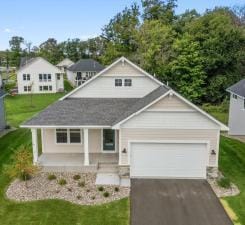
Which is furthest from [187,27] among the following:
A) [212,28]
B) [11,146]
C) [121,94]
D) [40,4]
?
[11,146]

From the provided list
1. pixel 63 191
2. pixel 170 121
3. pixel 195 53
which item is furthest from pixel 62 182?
pixel 195 53

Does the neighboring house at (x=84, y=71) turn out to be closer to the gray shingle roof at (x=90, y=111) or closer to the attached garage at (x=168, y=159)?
the gray shingle roof at (x=90, y=111)

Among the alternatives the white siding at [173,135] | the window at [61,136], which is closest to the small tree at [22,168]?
the window at [61,136]

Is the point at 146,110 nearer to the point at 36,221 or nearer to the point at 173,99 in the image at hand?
the point at 173,99

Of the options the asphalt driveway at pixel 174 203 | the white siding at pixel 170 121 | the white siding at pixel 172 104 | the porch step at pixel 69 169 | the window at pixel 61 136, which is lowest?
the asphalt driveway at pixel 174 203

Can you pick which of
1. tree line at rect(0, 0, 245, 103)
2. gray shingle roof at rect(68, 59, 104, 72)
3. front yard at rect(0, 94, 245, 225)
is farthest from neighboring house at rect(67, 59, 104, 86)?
front yard at rect(0, 94, 245, 225)

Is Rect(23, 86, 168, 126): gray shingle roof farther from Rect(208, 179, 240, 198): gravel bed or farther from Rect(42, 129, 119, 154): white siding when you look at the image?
Rect(208, 179, 240, 198): gravel bed
